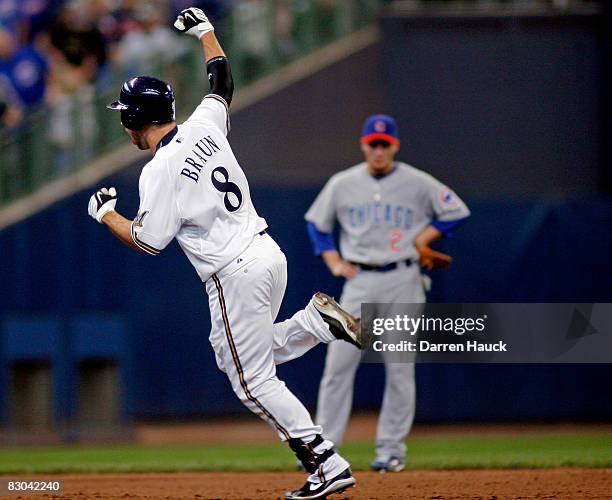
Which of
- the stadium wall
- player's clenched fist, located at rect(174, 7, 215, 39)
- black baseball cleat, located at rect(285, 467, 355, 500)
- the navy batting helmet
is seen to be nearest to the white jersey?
the navy batting helmet

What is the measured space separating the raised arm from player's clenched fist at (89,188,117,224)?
2.62 ft

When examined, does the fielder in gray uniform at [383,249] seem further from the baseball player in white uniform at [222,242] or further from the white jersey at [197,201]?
the white jersey at [197,201]

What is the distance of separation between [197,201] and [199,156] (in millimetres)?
213

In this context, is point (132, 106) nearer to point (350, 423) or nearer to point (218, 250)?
point (218, 250)

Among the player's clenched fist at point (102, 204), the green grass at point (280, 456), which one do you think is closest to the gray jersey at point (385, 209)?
the green grass at point (280, 456)

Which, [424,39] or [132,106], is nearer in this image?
[132,106]

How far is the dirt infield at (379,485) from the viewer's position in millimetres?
5730

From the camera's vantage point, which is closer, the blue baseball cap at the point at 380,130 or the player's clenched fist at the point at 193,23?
the player's clenched fist at the point at 193,23

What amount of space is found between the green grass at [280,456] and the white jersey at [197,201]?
2.39 meters

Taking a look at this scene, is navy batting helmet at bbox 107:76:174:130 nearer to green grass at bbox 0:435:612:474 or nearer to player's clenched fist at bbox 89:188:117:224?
player's clenched fist at bbox 89:188:117:224

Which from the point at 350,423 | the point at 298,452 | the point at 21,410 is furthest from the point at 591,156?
the point at 298,452

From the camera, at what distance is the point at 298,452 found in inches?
202

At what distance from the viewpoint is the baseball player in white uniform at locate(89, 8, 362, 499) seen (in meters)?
5.01

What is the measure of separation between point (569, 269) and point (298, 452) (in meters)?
5.06
